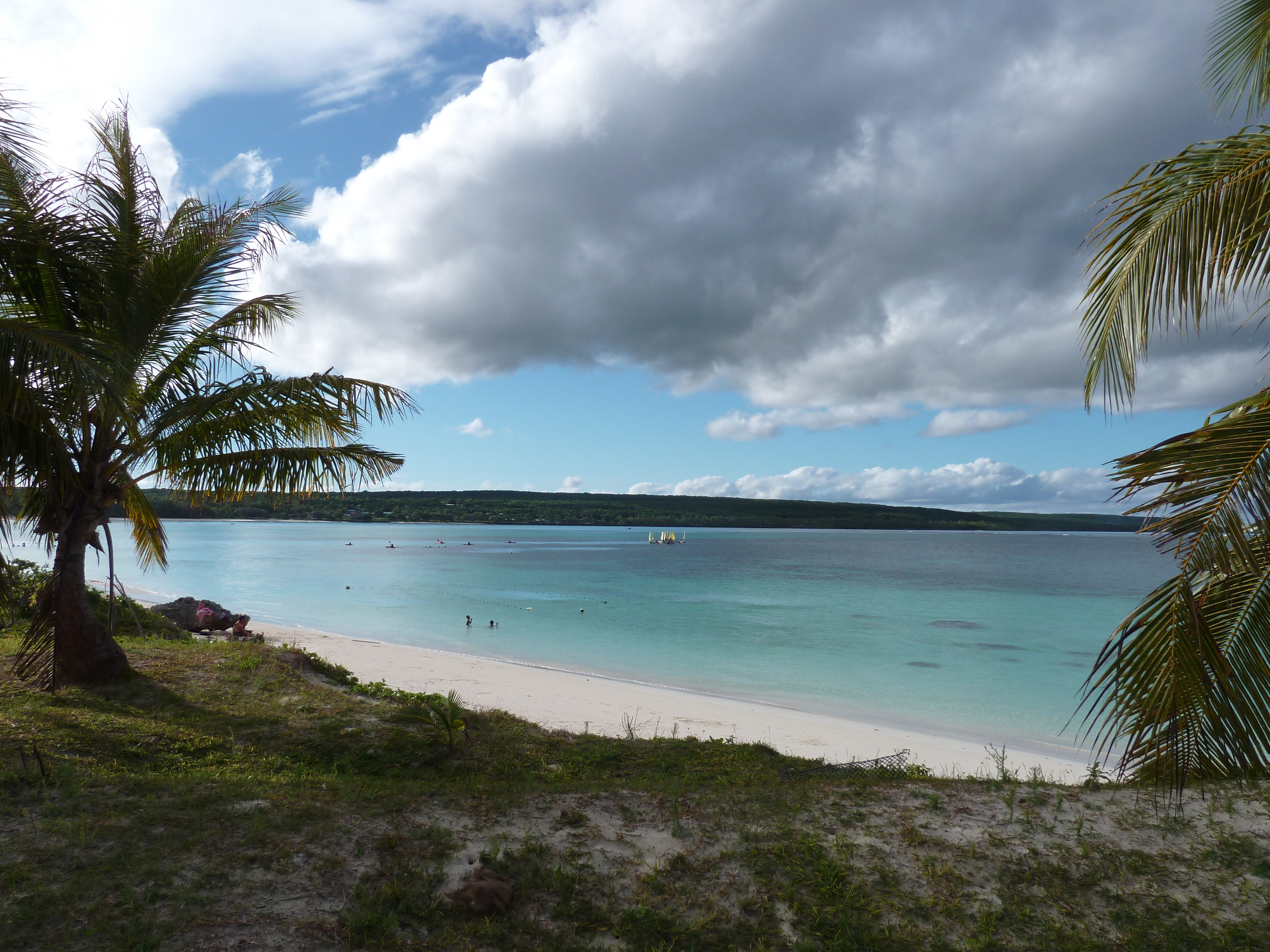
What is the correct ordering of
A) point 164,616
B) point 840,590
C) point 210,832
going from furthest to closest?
point 840,590, point 164,616, point 210,832

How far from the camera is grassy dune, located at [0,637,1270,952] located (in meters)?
3.68

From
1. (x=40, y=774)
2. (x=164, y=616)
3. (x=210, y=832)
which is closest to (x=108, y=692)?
Result: (x=40, y=774)

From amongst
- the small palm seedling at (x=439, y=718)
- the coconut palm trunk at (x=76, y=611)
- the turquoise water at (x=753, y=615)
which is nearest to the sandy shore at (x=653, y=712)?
the turquoise water at (x=753, y=615)

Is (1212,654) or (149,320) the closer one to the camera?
(1212,654)

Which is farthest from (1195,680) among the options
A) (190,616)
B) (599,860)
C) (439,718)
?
(190,616)

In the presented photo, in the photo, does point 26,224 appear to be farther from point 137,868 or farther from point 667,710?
point 667,710

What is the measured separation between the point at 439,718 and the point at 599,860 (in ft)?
12.6

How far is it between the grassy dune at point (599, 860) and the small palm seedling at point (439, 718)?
3.85ft

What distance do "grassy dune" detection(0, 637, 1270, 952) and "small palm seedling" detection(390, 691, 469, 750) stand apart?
1173mm

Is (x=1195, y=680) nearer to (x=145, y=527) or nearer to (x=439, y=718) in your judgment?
(x=439, y=718)

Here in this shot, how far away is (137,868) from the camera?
12.7 feet

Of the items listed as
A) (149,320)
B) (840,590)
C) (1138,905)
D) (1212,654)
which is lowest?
(840,590)

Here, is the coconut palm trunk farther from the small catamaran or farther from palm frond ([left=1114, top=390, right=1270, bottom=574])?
the small catamaran

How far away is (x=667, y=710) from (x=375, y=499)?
145 meters
